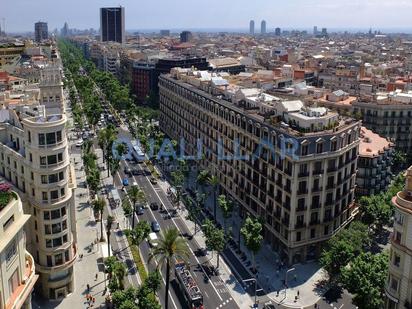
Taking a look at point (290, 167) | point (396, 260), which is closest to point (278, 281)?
point (290, 167)

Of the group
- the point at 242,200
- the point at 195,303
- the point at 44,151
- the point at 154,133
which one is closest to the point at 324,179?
the point at 242,200

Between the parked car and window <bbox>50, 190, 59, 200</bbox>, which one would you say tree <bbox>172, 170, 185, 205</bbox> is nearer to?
the parked car

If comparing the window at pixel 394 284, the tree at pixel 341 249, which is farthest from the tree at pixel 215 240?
the window at pixel 394 284

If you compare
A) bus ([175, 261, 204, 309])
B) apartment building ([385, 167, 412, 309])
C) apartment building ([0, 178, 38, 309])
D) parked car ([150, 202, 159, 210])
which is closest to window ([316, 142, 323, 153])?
apartment building ([385, 167, 412, 309])

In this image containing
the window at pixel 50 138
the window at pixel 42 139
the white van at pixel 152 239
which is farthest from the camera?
the white van at pixel 152 239

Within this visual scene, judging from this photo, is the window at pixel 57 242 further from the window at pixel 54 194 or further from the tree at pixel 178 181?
the tree at pixel 178 181

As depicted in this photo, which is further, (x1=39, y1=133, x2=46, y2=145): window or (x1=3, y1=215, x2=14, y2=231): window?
(x1=39, y1=133, x2=46, y2=145): window

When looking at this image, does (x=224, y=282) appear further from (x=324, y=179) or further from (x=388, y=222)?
(x=388, y=222)
